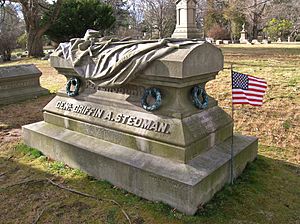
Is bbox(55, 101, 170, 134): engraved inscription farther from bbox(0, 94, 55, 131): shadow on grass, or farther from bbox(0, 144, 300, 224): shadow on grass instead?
bbox(0, 94, 55, 131): shadow on grass

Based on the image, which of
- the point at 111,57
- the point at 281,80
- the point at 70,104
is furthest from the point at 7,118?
the point at 281,80

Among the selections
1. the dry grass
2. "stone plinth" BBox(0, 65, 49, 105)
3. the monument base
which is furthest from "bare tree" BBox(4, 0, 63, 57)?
the monument base

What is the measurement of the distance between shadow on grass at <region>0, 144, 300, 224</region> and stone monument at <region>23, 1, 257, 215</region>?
139 mm

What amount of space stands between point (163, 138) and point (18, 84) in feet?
24.2

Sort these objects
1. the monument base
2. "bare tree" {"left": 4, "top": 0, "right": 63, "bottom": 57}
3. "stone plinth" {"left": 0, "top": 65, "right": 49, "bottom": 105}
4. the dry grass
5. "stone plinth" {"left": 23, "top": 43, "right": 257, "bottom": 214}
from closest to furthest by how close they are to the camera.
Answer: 1. the monument base
2. "stone plinth" {"left": 23, "top": 43, "right": 257, "bottom": 214}
3. the dry grass
4. "stone plinth" {"left": 0, "top": 65, "right": 49, "bottom": 105}
5. "bare tree" {"left": 4, "top": 0, "right": 63, "bottom": 57}

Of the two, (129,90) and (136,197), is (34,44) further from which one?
(136,197)

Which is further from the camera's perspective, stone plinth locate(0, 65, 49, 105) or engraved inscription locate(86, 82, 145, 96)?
stone plinth locate(0, 65, 49, 105)

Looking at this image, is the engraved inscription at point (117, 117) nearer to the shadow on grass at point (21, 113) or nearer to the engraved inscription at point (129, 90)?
the engraved inscription at point (129, 90)

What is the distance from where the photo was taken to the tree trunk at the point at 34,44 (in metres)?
21.1

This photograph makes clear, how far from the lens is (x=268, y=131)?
235 inches

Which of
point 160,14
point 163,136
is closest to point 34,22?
point 160,14

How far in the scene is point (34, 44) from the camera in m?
21.6

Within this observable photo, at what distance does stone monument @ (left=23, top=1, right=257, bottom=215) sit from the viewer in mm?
3588

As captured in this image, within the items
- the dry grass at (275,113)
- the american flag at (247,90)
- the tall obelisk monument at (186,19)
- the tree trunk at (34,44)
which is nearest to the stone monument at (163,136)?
the american flag at (247,90)
